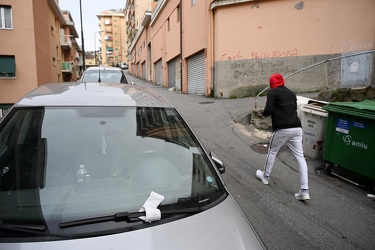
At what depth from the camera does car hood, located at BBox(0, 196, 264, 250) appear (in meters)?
1.38

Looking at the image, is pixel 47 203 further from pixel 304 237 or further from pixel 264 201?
pixel 264 201

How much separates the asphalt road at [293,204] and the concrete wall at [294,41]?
20.0ft

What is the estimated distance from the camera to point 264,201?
410 cm

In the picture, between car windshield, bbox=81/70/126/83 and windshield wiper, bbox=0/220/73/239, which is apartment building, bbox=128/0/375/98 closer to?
car windshield, bbox=81/70/126/83

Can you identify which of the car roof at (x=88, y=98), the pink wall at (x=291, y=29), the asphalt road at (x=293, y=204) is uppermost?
the pink wall at (x=291, y=29)

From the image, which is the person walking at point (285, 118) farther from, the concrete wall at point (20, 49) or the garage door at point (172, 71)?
the concrete wall at point (20, 49)

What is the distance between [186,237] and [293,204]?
3.00 m

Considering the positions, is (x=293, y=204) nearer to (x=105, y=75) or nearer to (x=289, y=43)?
(x=105, y=75)

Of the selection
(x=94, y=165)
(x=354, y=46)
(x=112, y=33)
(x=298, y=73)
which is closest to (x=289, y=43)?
(x=298, y=73)

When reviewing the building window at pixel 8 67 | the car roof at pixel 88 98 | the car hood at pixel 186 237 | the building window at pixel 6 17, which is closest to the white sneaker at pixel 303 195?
the car roof at pixel 88 98

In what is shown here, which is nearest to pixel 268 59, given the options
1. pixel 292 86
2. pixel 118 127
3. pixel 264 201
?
pixel 292 86

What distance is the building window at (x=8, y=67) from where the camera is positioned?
20.4 m

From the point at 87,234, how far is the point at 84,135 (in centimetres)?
87

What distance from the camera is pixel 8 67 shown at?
67.3ft
